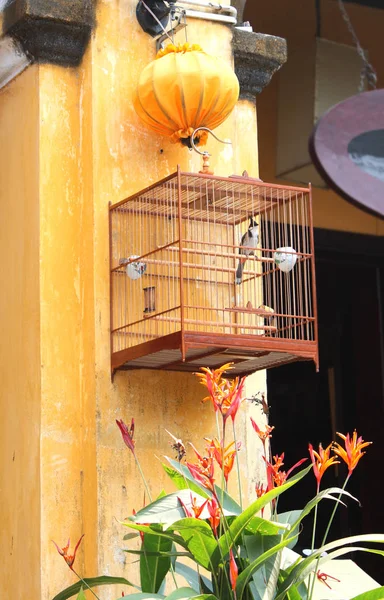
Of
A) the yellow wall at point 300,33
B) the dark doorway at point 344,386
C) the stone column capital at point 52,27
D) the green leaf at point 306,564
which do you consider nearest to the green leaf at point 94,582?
the green leaf at point 306,564

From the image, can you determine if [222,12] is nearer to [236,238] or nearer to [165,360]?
[236,238]

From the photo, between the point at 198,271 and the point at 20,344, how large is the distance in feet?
2.11

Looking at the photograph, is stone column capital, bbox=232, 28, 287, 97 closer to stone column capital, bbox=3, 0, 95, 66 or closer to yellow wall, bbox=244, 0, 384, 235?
stone column capital, bbox=3, 0, 95, 66

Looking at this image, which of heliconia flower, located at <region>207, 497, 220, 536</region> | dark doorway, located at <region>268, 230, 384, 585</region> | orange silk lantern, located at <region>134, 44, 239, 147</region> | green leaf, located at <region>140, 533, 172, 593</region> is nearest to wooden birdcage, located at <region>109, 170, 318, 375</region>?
orange silk lantern, located at <region>134, 44, 239, 147</region>

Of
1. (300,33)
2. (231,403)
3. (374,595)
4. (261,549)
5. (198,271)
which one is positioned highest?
(300,33)

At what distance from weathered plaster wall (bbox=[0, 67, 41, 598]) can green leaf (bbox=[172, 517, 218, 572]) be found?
3.15 feet

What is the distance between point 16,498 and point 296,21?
350 cm

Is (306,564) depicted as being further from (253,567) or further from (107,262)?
(107,262)

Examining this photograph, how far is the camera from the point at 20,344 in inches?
179

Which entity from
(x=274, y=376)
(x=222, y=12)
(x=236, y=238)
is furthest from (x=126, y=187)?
(x=274, y=376)

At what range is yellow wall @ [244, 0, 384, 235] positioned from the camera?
7000 millimetres

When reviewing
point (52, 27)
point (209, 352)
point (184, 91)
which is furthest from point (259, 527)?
point (52, 27)

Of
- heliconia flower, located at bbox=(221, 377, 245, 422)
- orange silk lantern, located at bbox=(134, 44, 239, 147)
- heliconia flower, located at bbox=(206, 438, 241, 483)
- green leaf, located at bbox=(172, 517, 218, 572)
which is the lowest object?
green leaf, located at bbox=(172, 517, 218, 572)

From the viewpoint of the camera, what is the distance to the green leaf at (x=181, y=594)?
3.32m
